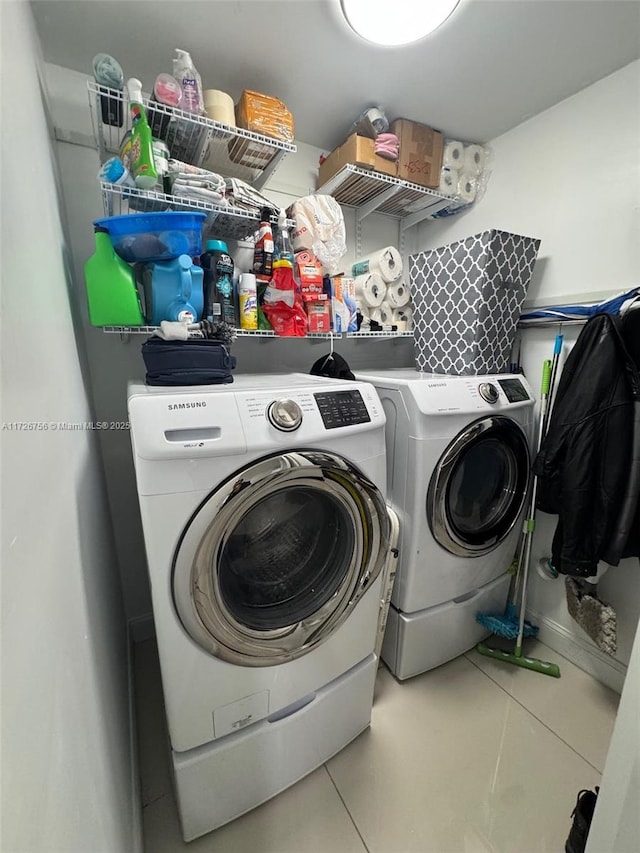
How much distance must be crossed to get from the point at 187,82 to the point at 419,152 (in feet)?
3.58

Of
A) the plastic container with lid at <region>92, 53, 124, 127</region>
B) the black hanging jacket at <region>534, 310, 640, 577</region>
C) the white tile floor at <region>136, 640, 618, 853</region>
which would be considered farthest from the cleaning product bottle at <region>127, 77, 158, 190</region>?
the white tile floor at <region>136, 640, 618, 853</region>

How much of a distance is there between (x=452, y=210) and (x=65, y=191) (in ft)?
6.19

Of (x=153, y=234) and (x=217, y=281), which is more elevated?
(x=153, y=234)

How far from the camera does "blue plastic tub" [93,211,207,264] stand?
109 centimetres

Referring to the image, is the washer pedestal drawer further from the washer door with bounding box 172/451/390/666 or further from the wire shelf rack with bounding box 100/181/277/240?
the wire shelf rack with bounding box 100/181/277/240

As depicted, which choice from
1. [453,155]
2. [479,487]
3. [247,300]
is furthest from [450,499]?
[453,155]

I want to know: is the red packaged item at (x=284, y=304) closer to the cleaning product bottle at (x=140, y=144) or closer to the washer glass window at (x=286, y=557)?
the cleaning product bottle at (x=140, y=144)

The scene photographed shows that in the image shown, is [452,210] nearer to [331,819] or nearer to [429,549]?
[429,549]

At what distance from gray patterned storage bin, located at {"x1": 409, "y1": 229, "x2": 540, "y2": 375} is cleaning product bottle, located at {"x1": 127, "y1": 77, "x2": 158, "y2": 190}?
3.95ft

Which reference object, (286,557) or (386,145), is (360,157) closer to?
(386,145)

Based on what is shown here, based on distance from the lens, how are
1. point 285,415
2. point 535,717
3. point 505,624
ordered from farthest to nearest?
point 505,624, point 535,717, point 285,415

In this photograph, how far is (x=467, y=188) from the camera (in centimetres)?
189

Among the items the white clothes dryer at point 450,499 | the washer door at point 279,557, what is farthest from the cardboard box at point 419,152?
the washer door at point 279,557

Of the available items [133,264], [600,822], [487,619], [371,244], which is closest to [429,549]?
[487,619]
